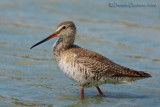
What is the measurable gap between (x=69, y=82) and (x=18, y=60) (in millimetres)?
2222

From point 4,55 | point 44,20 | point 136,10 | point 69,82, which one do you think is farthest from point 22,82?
point 136,10

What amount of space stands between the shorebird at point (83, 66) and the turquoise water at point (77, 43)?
56 cm

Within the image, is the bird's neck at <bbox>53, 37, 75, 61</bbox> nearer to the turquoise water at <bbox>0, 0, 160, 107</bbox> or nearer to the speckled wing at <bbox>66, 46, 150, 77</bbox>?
the speckled wing at <bbox>66, 46, 150, 77</bbox>

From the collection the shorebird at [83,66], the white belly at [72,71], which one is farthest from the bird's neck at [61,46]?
the white belly at [72,71]

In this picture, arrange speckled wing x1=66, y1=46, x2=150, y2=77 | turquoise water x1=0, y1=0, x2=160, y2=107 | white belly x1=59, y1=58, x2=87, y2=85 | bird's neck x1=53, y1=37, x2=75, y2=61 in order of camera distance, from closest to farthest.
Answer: white belly x1=59, y1=58, x2=87, y2=85 < speckled wing x1=66, y1=46, x2=150, y2=77 < bird's neck x1=53, y1=37, x2=75, y2=61 < turquoise water x1=0, y1=0, x2=160, y2=107

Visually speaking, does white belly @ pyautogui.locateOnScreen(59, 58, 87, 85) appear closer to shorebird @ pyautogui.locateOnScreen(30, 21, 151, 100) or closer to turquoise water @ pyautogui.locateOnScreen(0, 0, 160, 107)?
shorebird @ pyautogui.locateOnScreen(30, 21, 151, 100)

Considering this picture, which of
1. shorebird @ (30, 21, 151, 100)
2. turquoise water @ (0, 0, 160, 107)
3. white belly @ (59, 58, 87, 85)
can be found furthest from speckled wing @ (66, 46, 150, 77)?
turquoise water @ (0, 0, 160, 107)

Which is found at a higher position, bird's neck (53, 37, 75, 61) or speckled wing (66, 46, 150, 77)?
bird's neck (53, 37, 75, 61)

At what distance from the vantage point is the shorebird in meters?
8.76

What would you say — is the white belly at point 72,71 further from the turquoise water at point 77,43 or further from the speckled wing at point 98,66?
the turquoise water at point 77,43

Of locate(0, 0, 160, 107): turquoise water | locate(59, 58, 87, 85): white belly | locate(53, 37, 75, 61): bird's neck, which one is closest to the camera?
locate(59, 58, 87, 85): white belly

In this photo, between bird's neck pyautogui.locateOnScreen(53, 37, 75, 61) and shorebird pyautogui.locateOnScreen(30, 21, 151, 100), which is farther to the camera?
bird's neck pyautogui.locateOnScreen(53, 37, 75, 61)

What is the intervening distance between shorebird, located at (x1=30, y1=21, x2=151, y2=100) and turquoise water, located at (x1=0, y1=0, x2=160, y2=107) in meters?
0.56

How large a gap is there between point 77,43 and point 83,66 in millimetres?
5316
